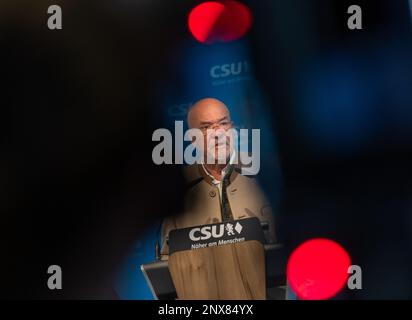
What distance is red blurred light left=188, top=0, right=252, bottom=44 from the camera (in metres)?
2.18

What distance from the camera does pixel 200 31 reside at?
2.19 metres

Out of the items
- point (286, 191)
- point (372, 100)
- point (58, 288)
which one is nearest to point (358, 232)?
point (286, 191)

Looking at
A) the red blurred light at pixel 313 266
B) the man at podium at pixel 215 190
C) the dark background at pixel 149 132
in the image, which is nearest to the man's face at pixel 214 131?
the man at podium at pixel 215 190

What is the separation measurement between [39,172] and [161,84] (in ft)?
1.90

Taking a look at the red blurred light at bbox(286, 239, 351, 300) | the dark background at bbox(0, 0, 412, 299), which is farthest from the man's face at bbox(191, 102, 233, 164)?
the red blurred light at bbox(286, 239, 351, 300)

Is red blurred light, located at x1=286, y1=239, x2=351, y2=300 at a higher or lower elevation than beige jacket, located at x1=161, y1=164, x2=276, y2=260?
lower

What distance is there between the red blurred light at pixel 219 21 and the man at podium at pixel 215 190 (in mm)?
249

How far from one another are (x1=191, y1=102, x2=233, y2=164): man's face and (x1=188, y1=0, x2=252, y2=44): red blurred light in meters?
0.26

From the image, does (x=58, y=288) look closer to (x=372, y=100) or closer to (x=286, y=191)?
(x=286, y=191)

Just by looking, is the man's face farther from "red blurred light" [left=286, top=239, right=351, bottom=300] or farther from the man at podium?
"red blurred light" [left=286, top=239, right=351, bottom=300]

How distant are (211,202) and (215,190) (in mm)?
48

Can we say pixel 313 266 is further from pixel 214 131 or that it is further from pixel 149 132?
pixel 149 132

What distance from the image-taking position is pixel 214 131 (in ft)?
7.14
